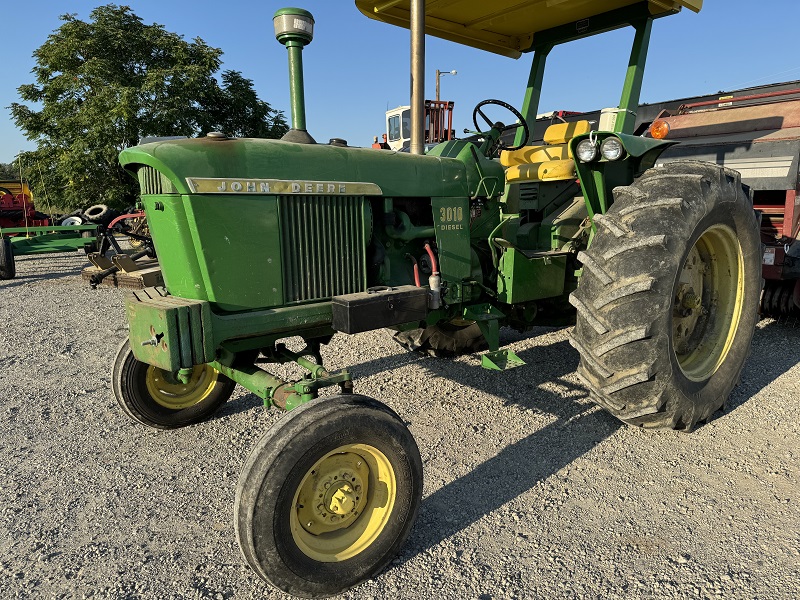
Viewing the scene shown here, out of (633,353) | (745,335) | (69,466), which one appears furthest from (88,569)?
(745,335)

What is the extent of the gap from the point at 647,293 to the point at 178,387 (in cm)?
292

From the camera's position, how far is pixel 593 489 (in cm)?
293

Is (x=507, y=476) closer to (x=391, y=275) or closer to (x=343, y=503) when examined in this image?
(x=343, y=503)

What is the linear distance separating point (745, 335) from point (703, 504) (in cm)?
151

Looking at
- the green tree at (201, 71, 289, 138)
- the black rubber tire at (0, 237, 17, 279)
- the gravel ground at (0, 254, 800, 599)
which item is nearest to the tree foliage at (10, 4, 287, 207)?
the green tree at (201, 71, 289, 138)

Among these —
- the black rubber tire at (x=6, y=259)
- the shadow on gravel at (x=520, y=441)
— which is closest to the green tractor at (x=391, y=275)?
the shadow on gravel at (x=520, y=441)

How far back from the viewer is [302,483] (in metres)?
2.20

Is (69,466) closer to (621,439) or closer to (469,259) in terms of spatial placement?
(469,259)

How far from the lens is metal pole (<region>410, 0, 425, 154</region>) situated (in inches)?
115

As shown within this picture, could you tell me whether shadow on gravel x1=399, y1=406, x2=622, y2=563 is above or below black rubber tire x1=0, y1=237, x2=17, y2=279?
below

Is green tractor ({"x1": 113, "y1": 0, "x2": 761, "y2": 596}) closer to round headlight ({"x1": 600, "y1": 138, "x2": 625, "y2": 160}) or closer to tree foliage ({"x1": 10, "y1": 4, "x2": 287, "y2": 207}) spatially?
round headlight ({"x1": 600, "y1": 138, "x2": 625, "y2": 160})

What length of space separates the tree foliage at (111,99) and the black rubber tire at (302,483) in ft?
59.0

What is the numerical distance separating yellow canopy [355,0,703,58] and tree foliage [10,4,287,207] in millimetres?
16000

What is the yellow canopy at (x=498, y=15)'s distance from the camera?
3.84 metres
